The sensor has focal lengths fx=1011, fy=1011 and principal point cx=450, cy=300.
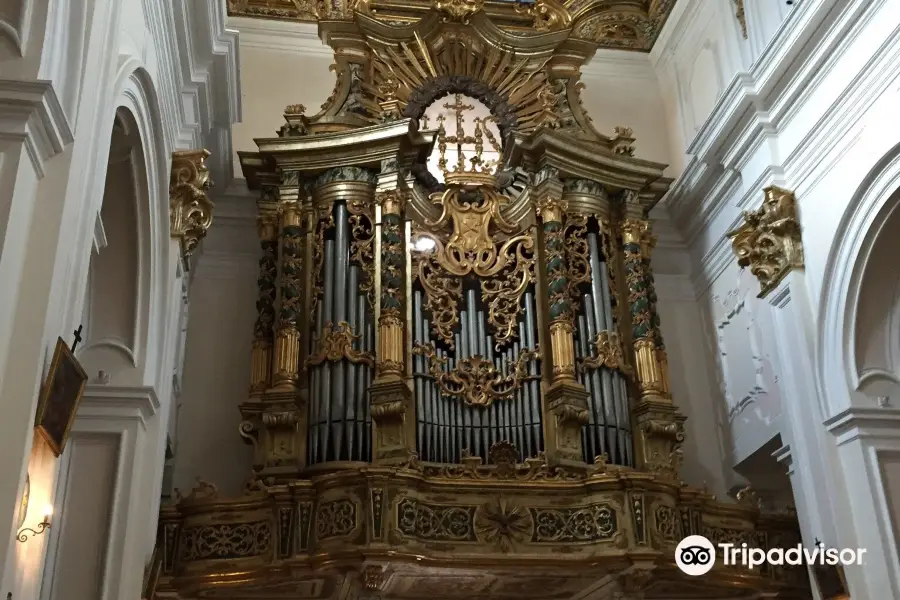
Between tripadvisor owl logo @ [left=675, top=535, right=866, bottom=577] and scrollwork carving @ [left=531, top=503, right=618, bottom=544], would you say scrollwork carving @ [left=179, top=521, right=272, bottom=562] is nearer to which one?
scrollwork carving @ [left=531, top=503, right=618, bottom=544]

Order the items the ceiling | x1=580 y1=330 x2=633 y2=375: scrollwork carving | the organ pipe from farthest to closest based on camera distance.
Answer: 1. the ceiling
2. x1=580 y1=330 x2=633 y2=375: scrollwork carving
3. the organ pipe

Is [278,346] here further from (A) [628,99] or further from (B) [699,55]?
(B) [699,55]

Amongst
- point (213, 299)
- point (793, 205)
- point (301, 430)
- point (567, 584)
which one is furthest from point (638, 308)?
point (213, 299)

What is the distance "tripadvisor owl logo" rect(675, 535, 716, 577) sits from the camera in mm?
7406

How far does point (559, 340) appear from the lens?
28.0 feet

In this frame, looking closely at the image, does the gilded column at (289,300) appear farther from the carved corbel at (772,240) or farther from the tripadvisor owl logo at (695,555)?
the carved corbel at (772,240)

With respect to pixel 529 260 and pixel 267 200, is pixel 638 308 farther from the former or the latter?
pixel 267 200

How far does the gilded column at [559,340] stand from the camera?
8.12m

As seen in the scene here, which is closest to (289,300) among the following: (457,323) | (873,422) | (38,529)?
(457,323)

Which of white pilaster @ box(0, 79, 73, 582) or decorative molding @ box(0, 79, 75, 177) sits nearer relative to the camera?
white pilaster @ box(0, 79, 73, 582)

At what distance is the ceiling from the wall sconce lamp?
6.75m

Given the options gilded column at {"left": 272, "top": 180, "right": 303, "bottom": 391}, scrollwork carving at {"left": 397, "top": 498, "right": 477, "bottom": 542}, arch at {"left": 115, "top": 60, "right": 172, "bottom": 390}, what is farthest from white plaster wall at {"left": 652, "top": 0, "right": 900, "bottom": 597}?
arch at {"left": 115, "top": 60, "right": 172, "bottom": 390}

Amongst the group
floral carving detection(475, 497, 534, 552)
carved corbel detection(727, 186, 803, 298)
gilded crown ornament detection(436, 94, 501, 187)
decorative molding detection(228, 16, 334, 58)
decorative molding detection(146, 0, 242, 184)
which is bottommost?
floral carving detection(475, 497, 534, 552)

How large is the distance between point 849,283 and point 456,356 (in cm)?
318
